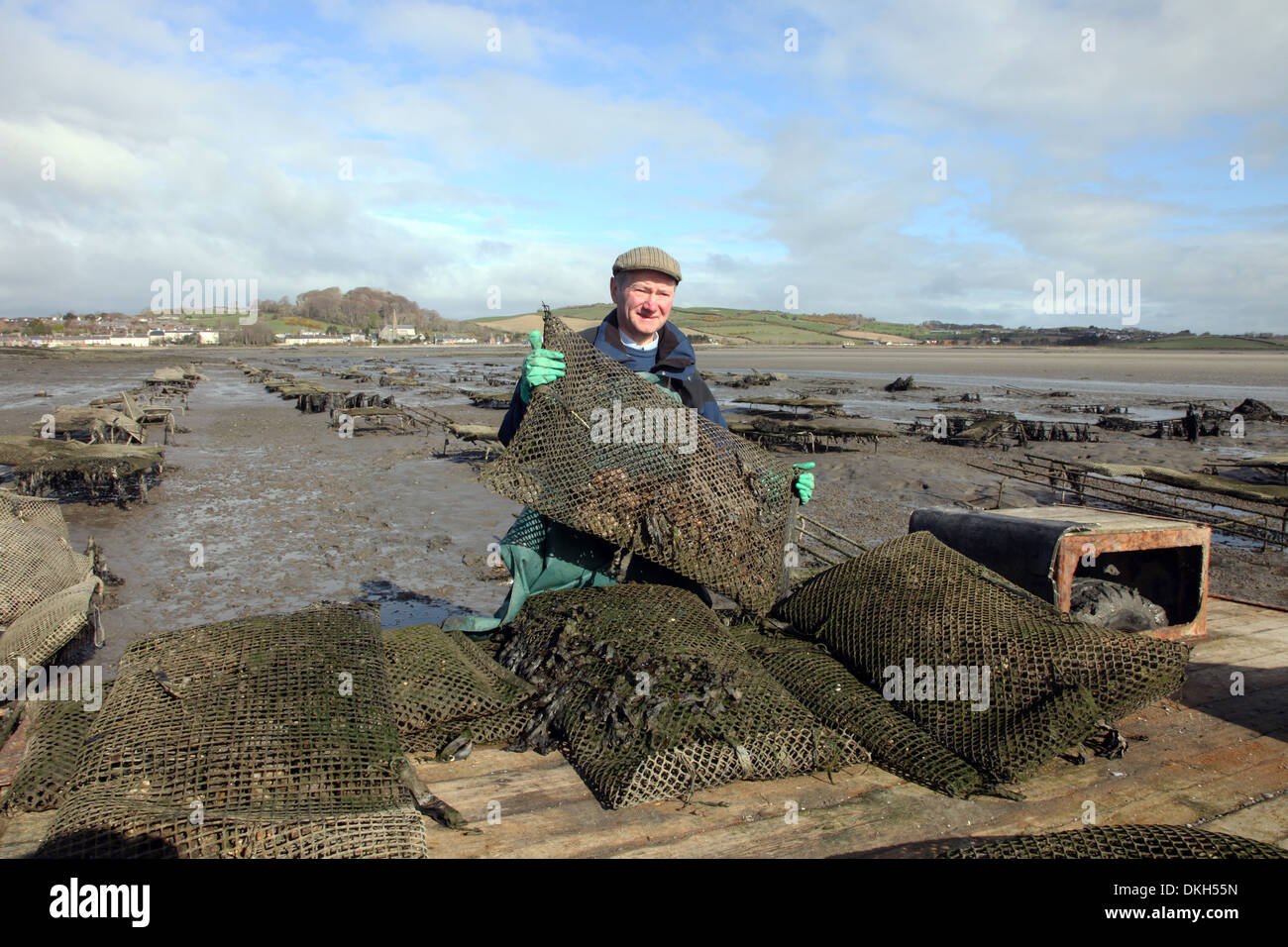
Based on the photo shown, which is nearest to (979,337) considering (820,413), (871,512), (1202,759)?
(820,413)

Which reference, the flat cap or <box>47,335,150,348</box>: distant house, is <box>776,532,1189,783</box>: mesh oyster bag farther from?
<box>47,335,150,348</box>: distant house

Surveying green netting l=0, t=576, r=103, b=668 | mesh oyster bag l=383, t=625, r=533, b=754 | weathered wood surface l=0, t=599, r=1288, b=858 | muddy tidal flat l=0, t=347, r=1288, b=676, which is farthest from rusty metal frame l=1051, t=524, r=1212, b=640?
green netting l=0, t=576, r=103, b=668

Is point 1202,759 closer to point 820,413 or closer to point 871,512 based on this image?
point 871,512

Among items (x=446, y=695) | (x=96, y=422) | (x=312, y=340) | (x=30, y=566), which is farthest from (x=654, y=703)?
(x=312, y=340)

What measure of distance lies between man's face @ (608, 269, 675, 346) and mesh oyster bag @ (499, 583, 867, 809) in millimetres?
A: 1542

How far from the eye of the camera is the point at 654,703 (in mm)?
3336

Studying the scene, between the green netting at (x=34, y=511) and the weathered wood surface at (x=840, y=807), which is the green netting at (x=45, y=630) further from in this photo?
the weathered wood surface at (x=840, y=807)

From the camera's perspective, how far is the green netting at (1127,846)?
7.74 feet

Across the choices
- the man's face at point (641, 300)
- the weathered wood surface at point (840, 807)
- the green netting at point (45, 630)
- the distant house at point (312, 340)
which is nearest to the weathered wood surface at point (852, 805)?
the weathered wood surface at point (840, 807)

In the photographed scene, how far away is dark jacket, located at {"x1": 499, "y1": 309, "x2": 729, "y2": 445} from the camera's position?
4500 millimetres

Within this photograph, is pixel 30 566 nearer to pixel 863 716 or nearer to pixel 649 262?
pixel 649 262

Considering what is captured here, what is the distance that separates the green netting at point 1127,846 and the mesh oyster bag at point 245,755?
1.87 m

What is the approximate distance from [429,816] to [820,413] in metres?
28.6
